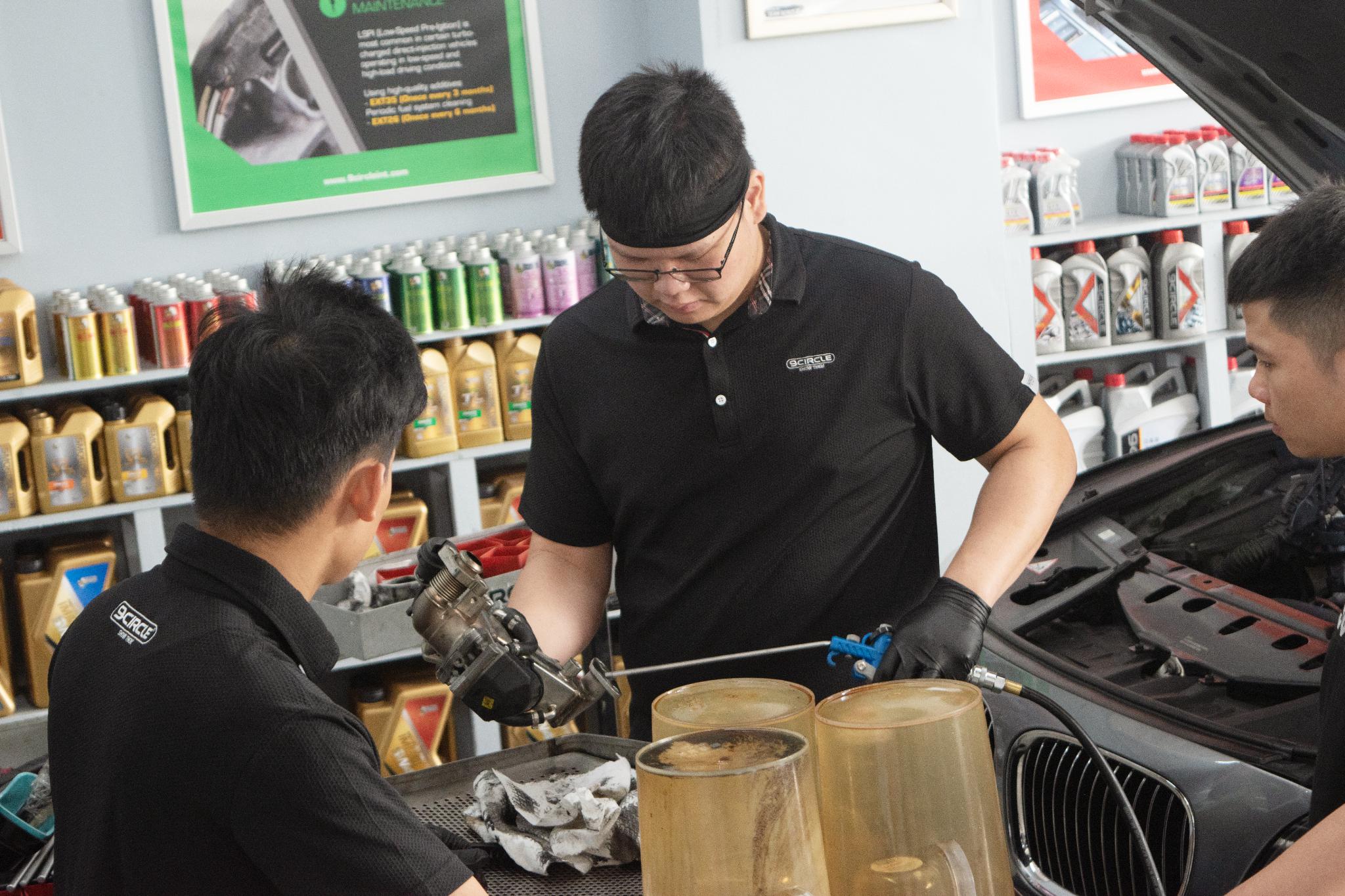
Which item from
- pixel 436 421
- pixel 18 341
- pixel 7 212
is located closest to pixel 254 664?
pixel 436 421

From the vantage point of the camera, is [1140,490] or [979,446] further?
[1140,490]

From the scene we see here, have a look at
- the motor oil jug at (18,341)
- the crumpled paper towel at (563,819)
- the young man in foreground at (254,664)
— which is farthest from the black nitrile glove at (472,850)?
the motor oil jug at (18,341)

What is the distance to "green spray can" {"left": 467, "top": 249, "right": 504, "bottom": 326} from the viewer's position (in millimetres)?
3939

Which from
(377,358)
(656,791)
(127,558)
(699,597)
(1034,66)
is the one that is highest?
(1034,66)

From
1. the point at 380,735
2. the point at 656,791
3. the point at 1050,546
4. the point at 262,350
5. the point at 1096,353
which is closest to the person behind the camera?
the point at 656,791

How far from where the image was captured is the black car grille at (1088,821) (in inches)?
70.8

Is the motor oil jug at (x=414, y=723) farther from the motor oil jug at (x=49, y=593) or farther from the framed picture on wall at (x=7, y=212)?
the framed picture on wall at (x=7, y=212)

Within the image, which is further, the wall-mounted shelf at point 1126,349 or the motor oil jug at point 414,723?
the wall-mounted shelf at point 1126,349

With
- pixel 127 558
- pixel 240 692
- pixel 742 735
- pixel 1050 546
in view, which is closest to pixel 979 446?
pixel 1050 546

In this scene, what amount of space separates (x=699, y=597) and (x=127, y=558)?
8.92 ft

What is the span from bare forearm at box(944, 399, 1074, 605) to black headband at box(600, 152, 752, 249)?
1.72ft

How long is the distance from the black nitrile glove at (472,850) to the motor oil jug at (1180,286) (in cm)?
399

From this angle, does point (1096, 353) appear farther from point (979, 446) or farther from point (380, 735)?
point (979, 446)

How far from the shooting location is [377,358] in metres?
1.30
